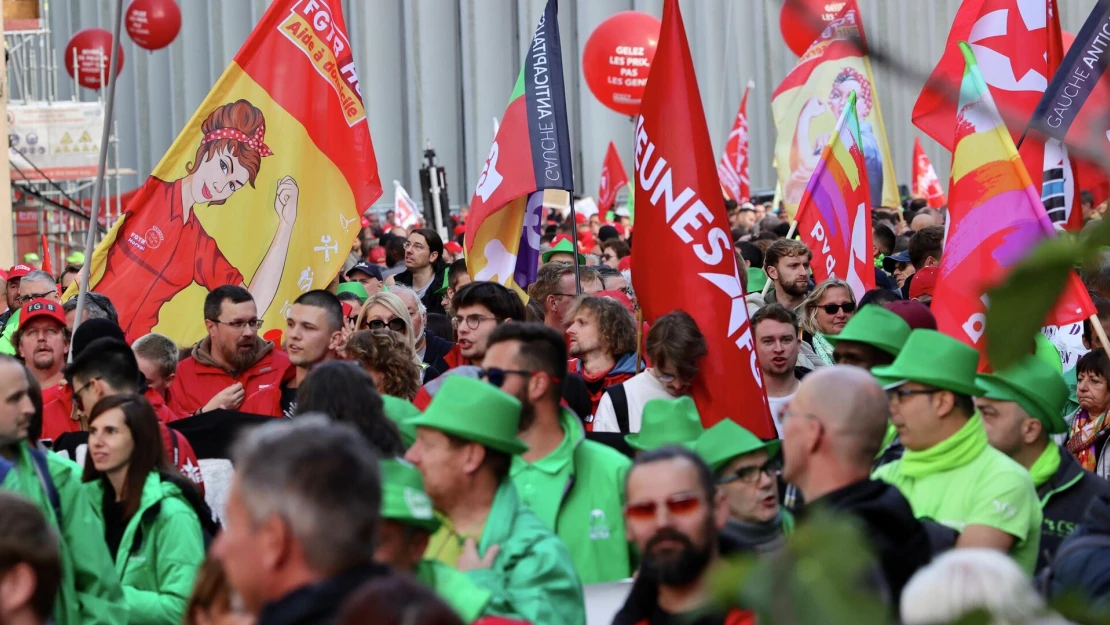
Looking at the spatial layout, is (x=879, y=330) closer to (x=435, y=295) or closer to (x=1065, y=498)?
(x=1065, y=498)

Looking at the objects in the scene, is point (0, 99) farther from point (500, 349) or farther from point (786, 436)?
point (786, 436)

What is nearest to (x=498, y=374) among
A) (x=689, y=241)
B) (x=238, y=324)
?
(x=689, y=241)

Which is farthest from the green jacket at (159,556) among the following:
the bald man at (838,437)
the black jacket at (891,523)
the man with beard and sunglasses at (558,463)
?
the black jacket at (891,523)

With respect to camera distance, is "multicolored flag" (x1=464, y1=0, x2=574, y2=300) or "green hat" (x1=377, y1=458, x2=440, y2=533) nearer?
"green hat" (x1=377, y1=458, x2=440, y2=533)

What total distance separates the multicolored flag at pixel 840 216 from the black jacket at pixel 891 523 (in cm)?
529

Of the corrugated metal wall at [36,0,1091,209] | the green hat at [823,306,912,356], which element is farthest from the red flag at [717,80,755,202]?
the green hat at [823,306,912,356]

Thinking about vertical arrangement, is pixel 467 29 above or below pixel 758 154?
above

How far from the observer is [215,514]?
490cm

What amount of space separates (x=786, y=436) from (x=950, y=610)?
8.83 feet

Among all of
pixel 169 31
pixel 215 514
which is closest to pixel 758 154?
pixel 169 31

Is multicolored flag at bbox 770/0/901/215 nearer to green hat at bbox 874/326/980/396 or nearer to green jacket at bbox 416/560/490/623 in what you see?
green hat at bbox 874/326/980/396

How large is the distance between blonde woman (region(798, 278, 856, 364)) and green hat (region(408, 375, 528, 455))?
341 cm

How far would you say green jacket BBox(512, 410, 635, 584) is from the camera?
3.91m

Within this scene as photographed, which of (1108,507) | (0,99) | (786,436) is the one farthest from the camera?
(0,99)
